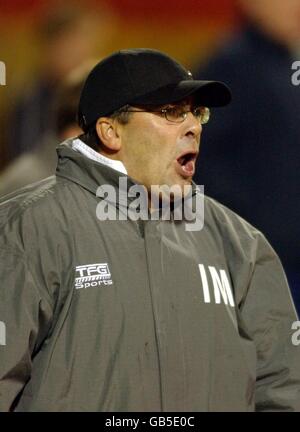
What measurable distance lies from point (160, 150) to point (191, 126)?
10 cm

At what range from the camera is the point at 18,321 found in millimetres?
2053

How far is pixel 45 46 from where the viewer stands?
119 inches

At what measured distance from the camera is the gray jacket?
2.08 meters

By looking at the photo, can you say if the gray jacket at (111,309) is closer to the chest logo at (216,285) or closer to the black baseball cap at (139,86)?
the chest logo at (216,285)

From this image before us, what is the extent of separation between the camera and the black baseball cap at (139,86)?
7.66 feet

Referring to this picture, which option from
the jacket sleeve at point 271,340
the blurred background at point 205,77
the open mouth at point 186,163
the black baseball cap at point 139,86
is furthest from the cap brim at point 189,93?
the blurred background at point 205,77

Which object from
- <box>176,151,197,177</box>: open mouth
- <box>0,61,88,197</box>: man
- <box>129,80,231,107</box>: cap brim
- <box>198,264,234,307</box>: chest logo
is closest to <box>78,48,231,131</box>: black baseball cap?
<box>129,80,231,107</box>: cap brim

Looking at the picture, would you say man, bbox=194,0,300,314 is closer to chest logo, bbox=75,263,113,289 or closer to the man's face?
the man's face

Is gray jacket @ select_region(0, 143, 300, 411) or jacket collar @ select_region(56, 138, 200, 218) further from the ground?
jacket collar @ select_region(56, 138, 200, 218)

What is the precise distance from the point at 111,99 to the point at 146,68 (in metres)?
0.12

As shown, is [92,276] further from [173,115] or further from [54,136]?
[54,136]

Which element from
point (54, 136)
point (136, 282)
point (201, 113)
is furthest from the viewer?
point (54, 136)

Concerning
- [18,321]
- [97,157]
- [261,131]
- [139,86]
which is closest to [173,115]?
[139,86]

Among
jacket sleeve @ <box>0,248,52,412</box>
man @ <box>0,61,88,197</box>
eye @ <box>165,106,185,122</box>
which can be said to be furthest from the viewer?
man @ <box>0,61,88,197</box>
